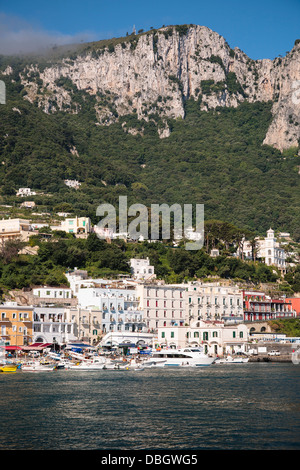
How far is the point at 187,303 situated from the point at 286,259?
51.5 metres

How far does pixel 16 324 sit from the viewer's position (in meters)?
98.0

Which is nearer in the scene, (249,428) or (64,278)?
(249,428)

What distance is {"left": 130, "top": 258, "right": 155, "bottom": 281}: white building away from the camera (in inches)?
5064

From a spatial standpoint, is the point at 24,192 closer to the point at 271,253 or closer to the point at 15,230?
the point at 15,230

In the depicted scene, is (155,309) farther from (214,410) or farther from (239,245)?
(214,410)

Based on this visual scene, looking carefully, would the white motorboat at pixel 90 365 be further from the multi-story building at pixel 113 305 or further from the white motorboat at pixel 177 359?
the multi-story building at pixel 113 305

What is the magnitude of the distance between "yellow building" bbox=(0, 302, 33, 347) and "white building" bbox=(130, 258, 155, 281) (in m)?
31.8

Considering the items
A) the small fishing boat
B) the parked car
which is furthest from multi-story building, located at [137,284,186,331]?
the small fishing boat

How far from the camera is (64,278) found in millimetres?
117688

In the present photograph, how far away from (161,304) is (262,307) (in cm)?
2210

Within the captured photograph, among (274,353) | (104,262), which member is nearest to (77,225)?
(104,262)

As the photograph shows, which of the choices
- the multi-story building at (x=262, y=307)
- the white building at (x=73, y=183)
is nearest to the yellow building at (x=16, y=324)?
the multi-story building at (x=262, y=307)
